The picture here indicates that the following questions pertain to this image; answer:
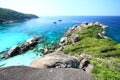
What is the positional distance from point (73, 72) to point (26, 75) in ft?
14.3

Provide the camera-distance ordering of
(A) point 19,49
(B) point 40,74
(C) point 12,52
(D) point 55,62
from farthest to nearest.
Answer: (A) point 19,49 < (C) point 12,52 < (D) point 55,62 < (B) point 40,74

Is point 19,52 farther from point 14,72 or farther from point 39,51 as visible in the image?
point 14,72

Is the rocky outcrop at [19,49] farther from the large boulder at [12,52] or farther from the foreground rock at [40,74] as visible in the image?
the foreground rock at [40,74]

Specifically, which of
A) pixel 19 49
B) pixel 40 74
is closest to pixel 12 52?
pixel 19 49

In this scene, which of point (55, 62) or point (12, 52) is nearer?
point (55, 62)

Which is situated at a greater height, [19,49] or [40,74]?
[40,74]

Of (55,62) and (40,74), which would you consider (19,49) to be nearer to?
(55,62)

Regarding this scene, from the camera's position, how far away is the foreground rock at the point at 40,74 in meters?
15.5

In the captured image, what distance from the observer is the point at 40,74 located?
53.0 ft

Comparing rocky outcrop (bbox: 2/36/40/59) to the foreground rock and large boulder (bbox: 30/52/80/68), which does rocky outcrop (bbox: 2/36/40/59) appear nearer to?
large boulder (bbox: 30/52/80/68)

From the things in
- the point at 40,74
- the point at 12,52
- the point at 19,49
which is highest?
the point at 40,74

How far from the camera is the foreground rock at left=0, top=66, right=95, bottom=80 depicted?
15.5m

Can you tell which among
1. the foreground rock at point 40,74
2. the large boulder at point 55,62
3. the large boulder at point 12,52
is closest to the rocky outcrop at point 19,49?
the large boulder at point 12,52

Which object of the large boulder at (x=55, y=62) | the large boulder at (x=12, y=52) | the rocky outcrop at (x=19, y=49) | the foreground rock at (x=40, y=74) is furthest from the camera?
the rocky outcrop at (x=19, y=49)
